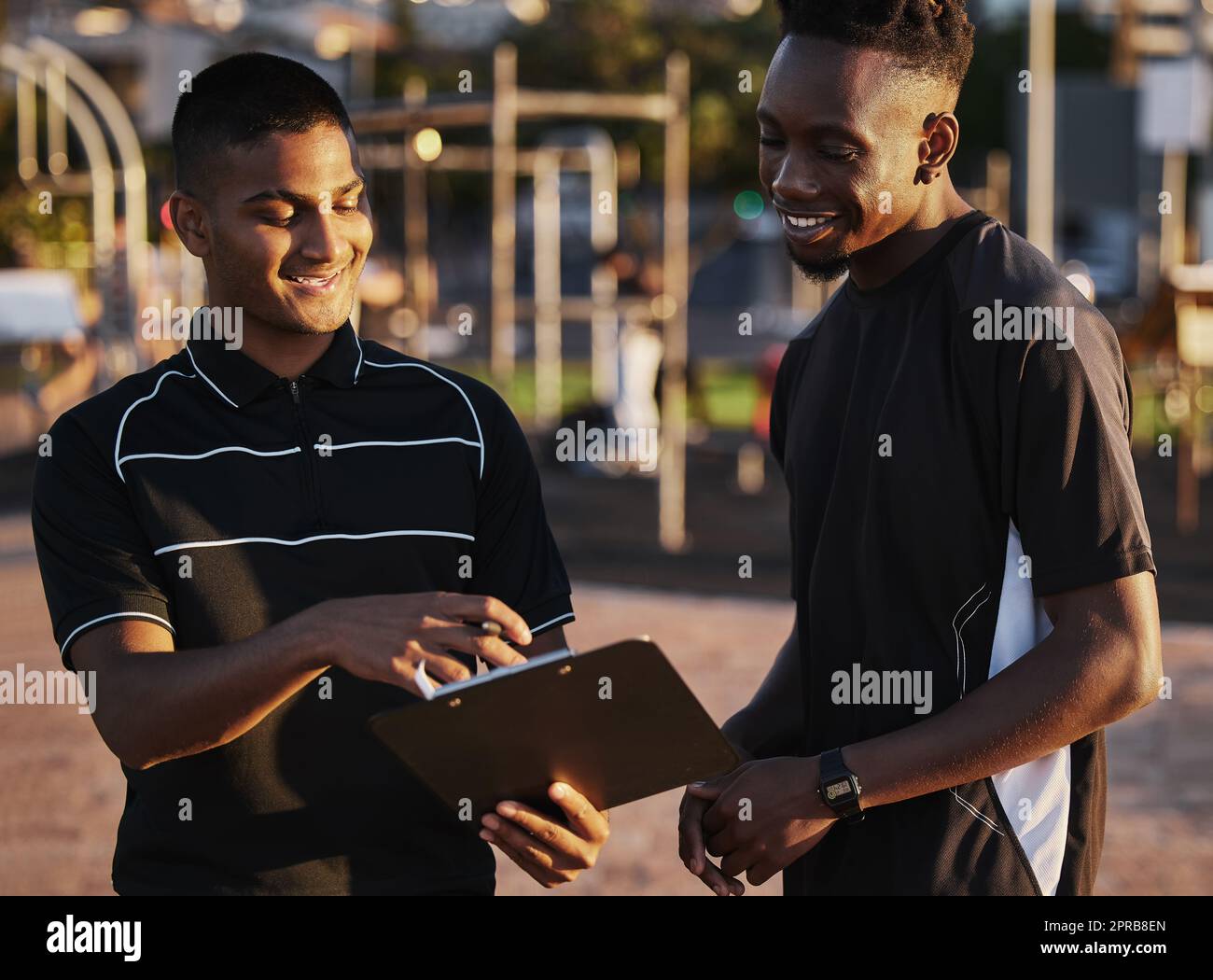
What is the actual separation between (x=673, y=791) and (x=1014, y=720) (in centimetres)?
408

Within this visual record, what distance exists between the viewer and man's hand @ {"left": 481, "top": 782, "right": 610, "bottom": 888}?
2.29 meters

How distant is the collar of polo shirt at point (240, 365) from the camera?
251 centimetres

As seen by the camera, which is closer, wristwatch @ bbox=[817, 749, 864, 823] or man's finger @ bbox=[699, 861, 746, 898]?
wristwatch @ bbox=[817, 749, 864, 823]

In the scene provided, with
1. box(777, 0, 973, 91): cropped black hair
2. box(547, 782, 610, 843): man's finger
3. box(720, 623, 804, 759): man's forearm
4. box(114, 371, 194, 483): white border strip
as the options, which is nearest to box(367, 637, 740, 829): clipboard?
box(547, 782, 610, 843): man's finger

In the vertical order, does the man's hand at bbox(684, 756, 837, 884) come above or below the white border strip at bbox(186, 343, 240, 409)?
below

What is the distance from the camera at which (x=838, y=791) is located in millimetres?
2367

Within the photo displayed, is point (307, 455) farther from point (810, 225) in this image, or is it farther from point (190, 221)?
point (810, 225)

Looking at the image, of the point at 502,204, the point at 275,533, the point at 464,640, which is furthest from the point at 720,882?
the point at 502,204

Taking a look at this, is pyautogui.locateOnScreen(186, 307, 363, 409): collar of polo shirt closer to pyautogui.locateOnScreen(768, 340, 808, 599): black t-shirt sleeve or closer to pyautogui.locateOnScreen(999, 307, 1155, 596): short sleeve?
pyautogui.locateOnScreen(768, 340, 808, 599): black t-shirt sleeve

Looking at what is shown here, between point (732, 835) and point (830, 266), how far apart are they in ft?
2.87

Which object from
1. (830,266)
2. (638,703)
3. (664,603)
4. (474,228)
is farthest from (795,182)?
(474,228)

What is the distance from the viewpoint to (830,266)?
8.46 feet

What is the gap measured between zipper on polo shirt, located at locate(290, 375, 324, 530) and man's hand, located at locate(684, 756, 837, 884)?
73 centimetres
